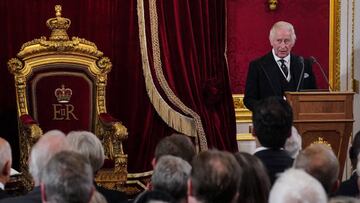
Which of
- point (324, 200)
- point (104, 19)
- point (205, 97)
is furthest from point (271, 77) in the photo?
point (324, 200)

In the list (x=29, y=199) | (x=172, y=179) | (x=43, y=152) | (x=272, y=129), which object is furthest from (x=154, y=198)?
(x=272, y=129)

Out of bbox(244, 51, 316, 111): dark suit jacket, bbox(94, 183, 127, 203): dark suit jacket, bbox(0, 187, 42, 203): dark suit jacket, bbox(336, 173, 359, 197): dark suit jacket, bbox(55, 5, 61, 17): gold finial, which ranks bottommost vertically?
bbox(94, 183, 127, 203): dark suit jacket

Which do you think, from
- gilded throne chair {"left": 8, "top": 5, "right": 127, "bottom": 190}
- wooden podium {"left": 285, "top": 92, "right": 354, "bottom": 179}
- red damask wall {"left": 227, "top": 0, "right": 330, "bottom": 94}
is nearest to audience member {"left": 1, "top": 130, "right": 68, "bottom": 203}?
wooden podium {"left": 285, "top": 92, "right": 354, "bottom": 179}

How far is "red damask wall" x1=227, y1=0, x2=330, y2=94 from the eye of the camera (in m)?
7.72

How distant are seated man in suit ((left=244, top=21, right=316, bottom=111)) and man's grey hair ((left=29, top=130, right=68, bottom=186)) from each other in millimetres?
2678

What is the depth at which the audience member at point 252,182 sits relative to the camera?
10.4 ft

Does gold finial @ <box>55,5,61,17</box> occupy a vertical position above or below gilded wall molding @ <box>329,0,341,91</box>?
above

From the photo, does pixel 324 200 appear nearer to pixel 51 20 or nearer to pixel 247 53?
pixel 51 20

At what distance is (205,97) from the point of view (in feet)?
24.8

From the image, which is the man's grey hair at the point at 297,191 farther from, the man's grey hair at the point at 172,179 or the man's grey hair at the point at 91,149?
the man's grey hair at the point at 91,149

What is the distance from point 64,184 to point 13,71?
4.15 m

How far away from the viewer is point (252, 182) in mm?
3229

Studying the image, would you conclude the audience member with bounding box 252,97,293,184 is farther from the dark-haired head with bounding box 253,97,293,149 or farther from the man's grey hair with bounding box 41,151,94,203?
the man's grey hair with bounding box 41,151,94,203

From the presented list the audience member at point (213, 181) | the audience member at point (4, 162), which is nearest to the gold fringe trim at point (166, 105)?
the audience member at point (4, 162)
